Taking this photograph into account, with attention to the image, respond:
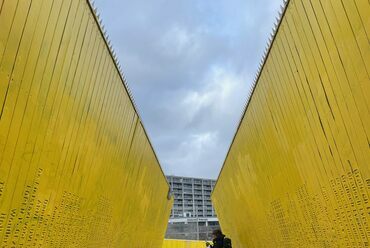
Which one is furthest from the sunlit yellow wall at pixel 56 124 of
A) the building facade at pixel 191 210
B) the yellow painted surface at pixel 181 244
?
the building facade at pixel 191 210

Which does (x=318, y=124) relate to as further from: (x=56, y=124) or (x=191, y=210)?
(x=191, y=210)

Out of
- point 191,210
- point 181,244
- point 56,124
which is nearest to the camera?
point 56,124

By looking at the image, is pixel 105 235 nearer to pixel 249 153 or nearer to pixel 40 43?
pixel 249 153

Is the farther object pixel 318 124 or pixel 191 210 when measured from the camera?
pixel 191 210

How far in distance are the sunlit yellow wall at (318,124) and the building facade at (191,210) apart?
31.6 m

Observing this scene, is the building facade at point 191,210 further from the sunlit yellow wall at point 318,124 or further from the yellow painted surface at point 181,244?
the sunlit yellow wall at point 318,124

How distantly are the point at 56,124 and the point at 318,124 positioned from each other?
9.31 feet

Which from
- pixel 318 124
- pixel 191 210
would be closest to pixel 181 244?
pixel 191 210

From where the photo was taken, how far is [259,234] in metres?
10.8

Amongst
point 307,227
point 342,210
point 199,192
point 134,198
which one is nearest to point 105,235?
point 134,198

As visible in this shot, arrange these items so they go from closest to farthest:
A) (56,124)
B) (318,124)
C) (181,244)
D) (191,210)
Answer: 1. (56,124)
2. (318,124)
3. (181,244)
4. (191,210)

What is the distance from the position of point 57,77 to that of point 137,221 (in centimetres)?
921

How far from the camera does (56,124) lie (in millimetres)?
4719

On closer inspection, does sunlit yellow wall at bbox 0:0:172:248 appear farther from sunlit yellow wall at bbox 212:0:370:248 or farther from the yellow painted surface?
the yellow painted surface
